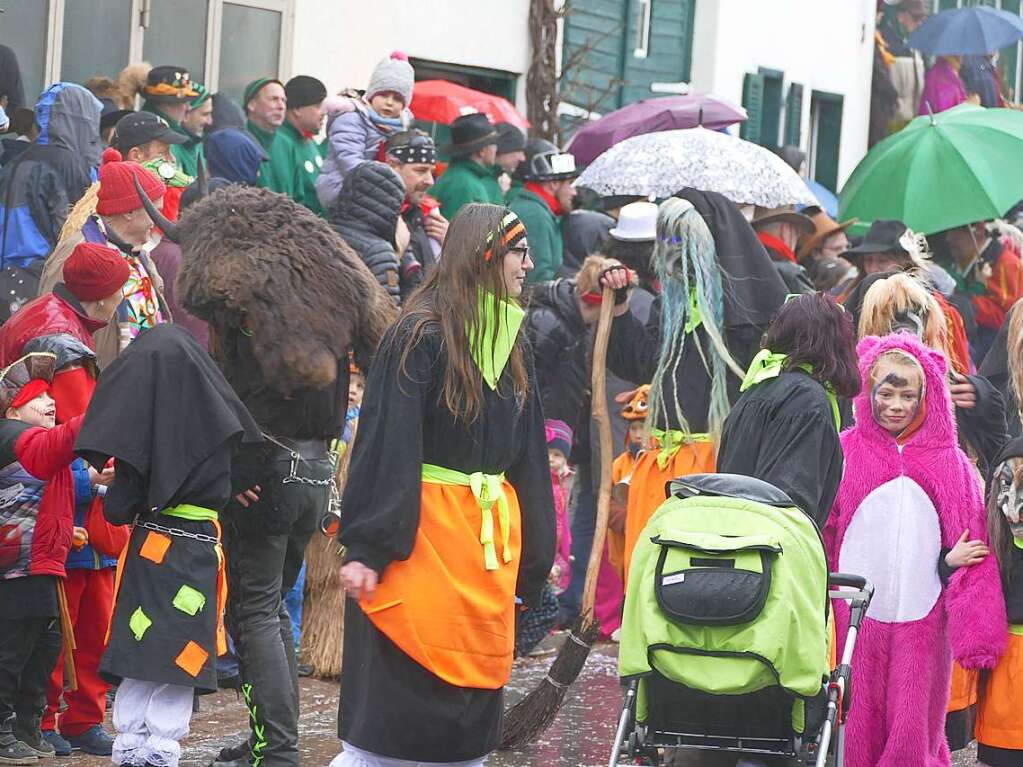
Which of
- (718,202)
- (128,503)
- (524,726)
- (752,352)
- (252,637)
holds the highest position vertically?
(718,202)

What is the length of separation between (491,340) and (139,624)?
5.09 ft

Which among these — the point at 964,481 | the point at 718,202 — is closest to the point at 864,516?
the point at 964,481

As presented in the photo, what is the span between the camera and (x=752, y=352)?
8156mm

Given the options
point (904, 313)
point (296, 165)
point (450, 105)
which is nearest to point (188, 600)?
point (904, 313)

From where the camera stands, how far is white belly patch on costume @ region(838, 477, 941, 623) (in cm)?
702

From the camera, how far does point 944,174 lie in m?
12.7

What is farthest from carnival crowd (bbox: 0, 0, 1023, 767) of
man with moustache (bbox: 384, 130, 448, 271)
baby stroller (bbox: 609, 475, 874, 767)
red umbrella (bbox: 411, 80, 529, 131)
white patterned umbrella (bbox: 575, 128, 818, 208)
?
red umbrella (bbox: 411, 80, 529, 131)

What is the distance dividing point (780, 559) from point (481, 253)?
1.28 m

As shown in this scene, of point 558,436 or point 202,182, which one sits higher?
point 202,182

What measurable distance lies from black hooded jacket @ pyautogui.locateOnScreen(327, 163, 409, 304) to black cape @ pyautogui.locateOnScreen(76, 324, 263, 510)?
329 cm

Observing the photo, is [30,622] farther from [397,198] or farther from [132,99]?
[132,99]

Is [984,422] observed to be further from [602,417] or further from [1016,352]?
[602,417]

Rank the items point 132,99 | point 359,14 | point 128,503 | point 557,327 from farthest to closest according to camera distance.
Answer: point 359,14
point 132,99
point 557,327
point 128,503

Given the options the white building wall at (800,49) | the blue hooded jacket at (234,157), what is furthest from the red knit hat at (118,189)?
the white building wall at (800,49)
